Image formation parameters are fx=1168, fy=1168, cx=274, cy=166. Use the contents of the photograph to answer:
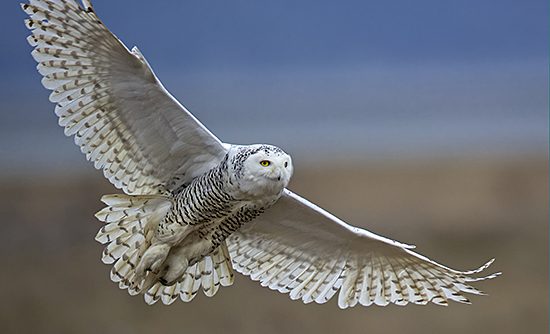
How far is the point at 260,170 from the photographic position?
344 centimetres

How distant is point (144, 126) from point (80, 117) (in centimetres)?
22

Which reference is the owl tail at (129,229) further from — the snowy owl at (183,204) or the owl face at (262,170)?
the owl face at (262,170)

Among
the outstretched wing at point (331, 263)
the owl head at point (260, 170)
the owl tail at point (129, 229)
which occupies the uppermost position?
the owl head at point (260, 170)

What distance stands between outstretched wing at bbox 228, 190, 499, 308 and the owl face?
546 mm

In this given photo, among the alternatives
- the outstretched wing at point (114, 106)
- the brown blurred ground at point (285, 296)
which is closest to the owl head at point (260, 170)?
the outstretched wing at point (114, 106)

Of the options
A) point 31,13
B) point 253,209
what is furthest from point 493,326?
point 31,13

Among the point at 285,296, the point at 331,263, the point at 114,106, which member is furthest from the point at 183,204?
the point at 285,296

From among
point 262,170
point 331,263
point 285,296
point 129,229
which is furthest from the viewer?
point 285,296

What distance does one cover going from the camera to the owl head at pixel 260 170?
3430mm

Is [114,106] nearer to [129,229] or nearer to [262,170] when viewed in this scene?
[129,229]

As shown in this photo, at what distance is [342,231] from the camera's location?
13.5 feet

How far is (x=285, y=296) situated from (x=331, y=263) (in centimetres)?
332

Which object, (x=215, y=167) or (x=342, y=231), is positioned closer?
(x=215, y=167)

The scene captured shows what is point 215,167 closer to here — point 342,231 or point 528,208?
point 342,231
